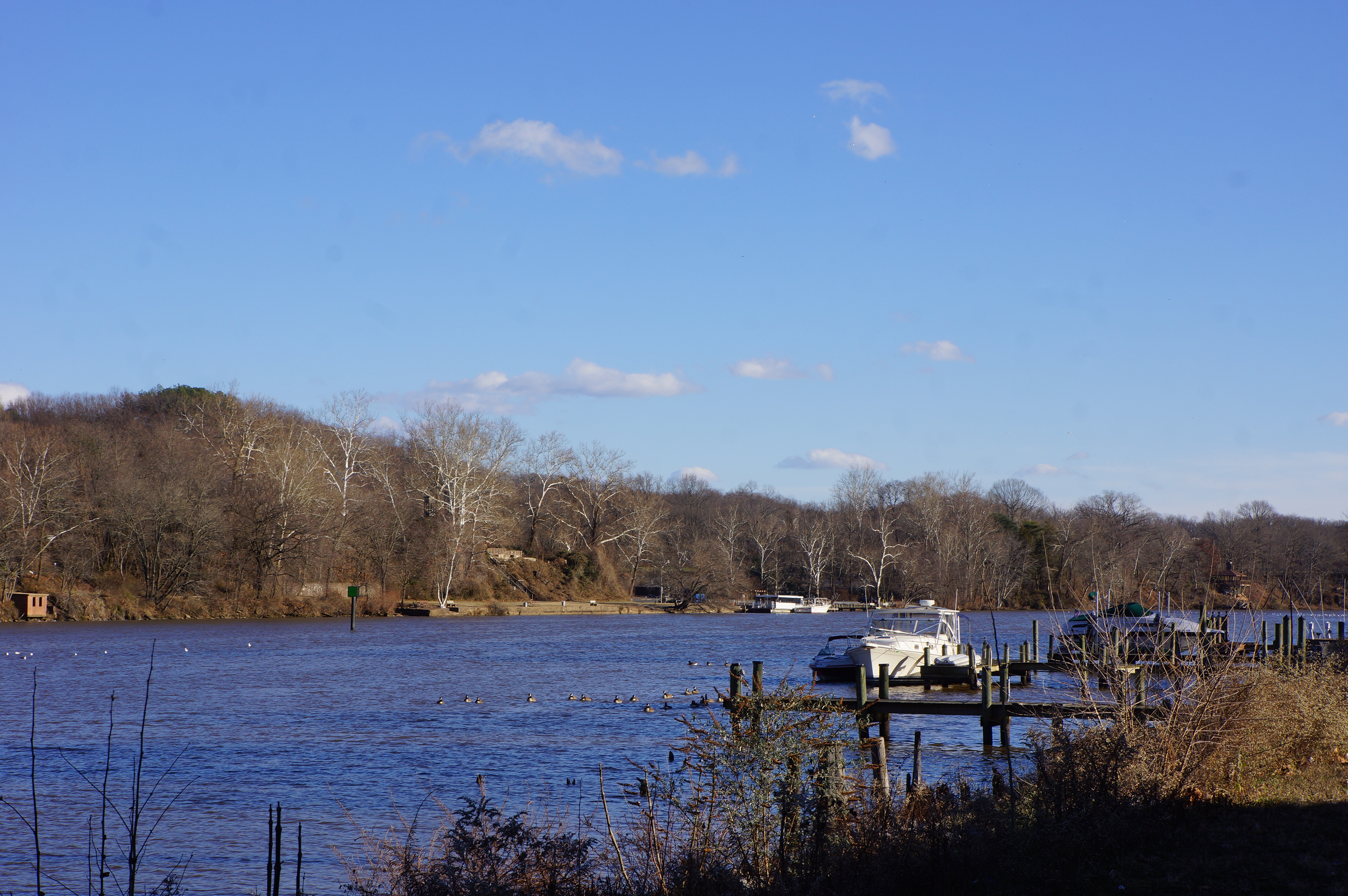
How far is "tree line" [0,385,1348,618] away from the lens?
69.9 meters

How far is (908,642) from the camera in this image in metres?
38.5

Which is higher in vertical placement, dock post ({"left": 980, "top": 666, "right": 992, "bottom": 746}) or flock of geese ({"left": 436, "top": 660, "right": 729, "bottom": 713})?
dock post ({"left": 980, "top": 666, "right": 992, "bottom": 746})

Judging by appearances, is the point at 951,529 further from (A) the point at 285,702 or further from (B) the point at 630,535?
(A) the point at 285,702

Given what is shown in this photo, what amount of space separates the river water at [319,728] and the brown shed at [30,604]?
5.68 m

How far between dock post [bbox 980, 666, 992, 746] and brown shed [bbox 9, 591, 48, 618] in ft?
205

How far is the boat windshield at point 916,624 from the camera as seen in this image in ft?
133

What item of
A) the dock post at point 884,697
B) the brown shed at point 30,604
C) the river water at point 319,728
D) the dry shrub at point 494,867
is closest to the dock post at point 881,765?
the dry shrub at point 494,867

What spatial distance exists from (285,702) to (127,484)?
161ft

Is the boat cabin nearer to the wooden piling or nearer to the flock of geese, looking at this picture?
the flock of geese

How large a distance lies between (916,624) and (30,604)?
179 feet

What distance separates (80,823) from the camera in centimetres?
1723

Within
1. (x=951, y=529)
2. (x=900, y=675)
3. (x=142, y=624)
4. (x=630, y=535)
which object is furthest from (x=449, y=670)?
(x=951, y=529)

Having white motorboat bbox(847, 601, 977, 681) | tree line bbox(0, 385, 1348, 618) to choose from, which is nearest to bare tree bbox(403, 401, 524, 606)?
tree line bbox(0, 385, 1348, 618)

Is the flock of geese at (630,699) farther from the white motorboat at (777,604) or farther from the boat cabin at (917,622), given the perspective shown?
the white motorboat at (777,604)
